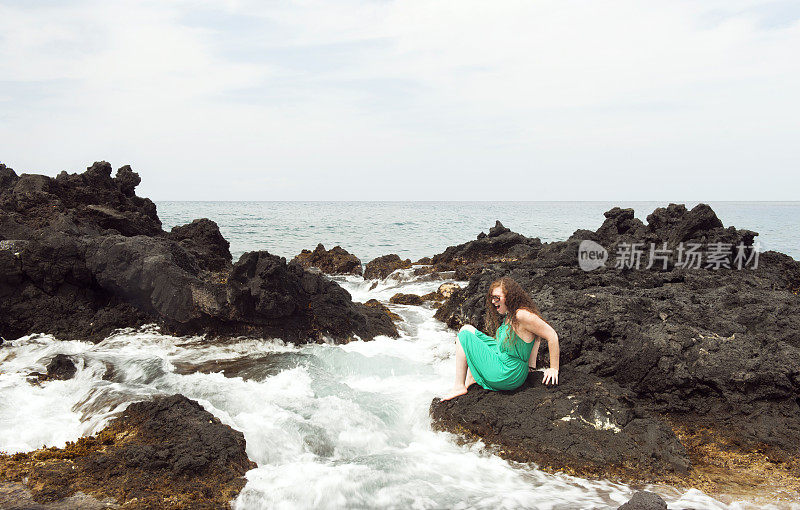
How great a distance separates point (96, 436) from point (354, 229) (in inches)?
1621

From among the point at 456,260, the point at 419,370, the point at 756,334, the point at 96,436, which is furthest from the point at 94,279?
the point at 456,260

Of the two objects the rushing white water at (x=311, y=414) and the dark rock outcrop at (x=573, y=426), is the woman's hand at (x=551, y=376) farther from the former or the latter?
the rushing white water at (x=311, y=414)

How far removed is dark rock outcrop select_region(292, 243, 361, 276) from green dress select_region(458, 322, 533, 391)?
15.3 meters

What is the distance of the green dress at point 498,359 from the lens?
513 cm

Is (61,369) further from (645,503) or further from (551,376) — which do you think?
(645,503)

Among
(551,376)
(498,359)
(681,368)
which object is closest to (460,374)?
(498,359)

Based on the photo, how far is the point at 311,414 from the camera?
555cm

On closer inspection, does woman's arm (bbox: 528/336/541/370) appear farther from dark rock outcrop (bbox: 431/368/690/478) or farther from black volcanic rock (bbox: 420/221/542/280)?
black volcanic rock (bbox: 420/221/542/280)

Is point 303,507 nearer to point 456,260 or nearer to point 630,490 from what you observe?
point 630,490

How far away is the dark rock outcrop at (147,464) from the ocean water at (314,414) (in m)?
0.23

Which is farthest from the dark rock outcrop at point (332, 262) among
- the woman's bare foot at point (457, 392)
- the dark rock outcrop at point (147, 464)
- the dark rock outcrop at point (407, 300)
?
the dark rock outcrop at point (147, 464)

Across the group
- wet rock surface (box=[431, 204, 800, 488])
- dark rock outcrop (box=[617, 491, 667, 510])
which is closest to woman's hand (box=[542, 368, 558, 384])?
wet rock surface (box=[431, 204, 800, 488])

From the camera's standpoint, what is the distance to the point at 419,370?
290 inches

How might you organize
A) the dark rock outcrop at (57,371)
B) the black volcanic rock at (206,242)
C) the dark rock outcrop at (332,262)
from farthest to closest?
1. the dark rock outcrop at (332,262)
2. the black volcanic rock at (206,242)
3. the dark rock outcrop at (57,371)
